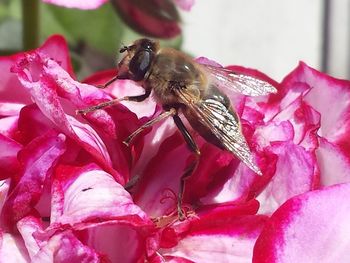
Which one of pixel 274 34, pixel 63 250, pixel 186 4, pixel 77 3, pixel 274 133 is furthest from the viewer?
pixel 274 34

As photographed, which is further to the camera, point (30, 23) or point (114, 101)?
point (30, 23)

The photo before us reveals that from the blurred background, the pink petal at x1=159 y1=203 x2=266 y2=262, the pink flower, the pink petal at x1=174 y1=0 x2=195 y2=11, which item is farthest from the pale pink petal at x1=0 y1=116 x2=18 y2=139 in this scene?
the blurred background

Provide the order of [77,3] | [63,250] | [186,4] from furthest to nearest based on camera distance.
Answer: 1. [186,4]
2. [77,3]
3. [63,250]

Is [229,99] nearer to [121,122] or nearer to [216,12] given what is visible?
[121,122]

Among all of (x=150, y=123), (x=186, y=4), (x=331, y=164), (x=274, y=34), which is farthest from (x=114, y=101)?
(x=274, y=34)

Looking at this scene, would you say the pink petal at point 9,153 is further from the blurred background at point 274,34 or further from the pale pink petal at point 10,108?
the blurred background at point 274,34

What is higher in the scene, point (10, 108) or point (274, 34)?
point (10, 108)

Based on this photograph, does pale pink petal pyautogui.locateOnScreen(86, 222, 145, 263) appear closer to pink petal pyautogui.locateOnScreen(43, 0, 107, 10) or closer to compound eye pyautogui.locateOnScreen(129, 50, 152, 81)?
compound eye pyautogui.locateOnScreen(129, 50, 152, 81)

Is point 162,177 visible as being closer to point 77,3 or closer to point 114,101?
point 114,101
